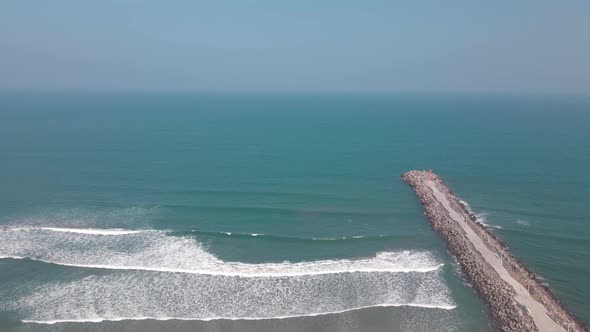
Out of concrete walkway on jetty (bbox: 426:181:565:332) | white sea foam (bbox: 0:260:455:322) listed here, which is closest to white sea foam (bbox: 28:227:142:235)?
white sea foam (bbox: 0:260:455:322)

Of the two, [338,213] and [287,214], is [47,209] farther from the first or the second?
[338,213]

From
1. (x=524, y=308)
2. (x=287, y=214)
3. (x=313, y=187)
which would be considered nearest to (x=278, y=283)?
(x=287, y=214)

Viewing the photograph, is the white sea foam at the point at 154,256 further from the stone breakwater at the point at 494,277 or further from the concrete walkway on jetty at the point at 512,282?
the concrete walkway on jetty at the point at 512,282

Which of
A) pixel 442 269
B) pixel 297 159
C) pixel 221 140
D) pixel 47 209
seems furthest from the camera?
pixel 221 140

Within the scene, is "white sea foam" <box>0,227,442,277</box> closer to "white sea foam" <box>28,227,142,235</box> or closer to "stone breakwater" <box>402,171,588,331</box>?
"white sea foam" <box>28,227,142,235</box>

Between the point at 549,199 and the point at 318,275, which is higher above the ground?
the point at 549,199

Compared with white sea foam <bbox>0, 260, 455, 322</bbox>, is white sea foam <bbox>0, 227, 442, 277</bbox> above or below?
above
